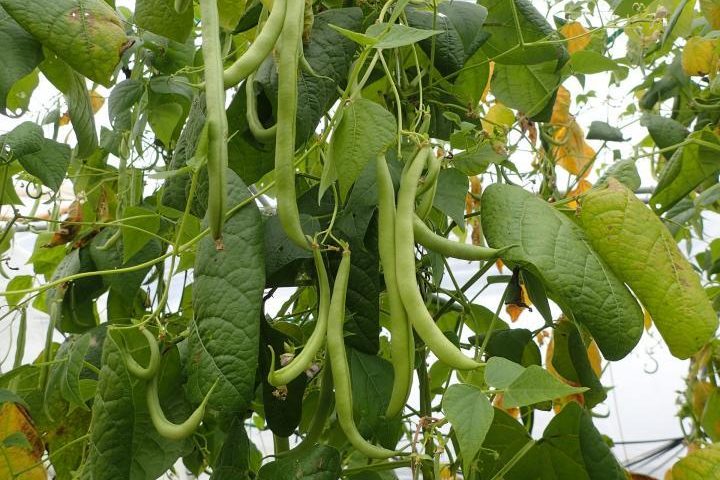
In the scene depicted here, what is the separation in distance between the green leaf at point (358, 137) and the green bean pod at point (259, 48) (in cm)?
8

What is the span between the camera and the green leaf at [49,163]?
79 centimetres

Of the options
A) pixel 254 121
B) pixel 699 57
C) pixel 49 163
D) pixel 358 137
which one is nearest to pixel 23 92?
pixel 49 163

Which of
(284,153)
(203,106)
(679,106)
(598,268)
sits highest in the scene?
(679,106)

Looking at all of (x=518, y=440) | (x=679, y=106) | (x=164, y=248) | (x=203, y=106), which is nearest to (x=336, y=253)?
(x=203, y=106)

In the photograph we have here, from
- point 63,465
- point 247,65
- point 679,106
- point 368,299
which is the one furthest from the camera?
point 679,106

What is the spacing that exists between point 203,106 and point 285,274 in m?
0.16

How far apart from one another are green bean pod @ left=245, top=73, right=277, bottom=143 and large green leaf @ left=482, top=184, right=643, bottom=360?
0.19 m

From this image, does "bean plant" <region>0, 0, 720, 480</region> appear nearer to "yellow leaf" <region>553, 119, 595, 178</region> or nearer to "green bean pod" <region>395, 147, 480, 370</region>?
"green bean pod" <region>395, 147, 480, 370</region>

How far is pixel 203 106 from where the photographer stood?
68 centimetres

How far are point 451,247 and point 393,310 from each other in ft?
0.24

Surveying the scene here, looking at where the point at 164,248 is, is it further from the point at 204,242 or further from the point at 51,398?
the point at 204,242

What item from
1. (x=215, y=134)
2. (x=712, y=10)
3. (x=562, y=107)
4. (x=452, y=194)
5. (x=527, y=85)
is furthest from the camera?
(x=562, y=107)

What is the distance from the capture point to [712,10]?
1.15m

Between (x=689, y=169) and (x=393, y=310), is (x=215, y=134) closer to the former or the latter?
(x=393, y=310)
